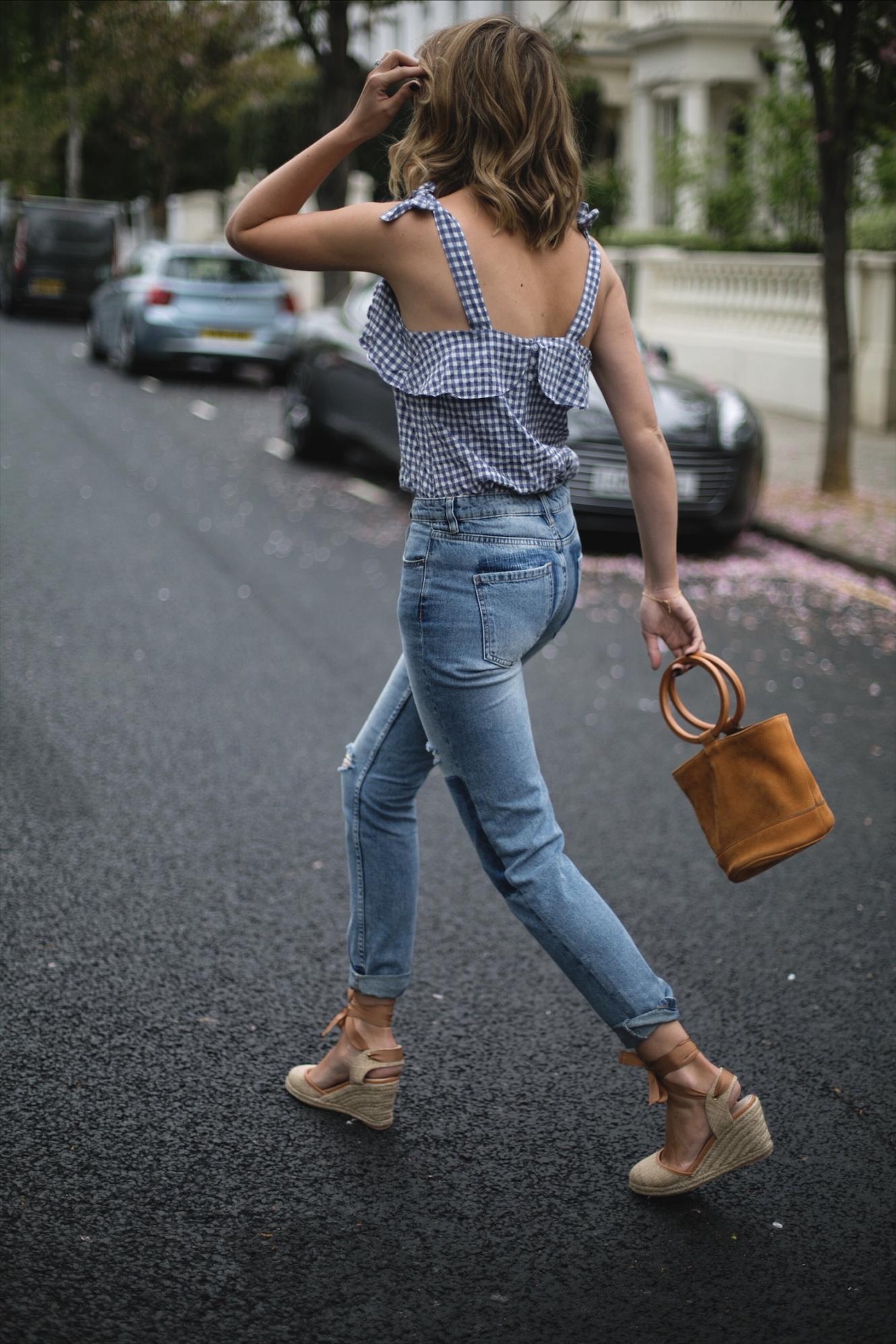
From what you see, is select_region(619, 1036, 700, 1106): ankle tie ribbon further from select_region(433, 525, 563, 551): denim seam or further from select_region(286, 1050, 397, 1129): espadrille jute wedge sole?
select_region(433, 525, 563, 551): denim seam

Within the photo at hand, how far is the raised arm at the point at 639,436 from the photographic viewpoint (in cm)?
271

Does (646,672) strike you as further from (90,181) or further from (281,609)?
(90,181)

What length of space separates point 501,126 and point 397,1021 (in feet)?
6.42

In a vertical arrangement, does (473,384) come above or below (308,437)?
above

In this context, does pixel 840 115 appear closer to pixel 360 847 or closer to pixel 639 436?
pixel 639 436

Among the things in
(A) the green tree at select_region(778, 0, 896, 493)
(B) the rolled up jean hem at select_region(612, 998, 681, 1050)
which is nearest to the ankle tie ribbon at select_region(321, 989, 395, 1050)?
(B) the rolled up jean hem at select_region(612, 998, 681, 1050)

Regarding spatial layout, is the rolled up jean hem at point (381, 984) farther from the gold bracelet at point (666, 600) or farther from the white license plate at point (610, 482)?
the white license plate at point (610, 482)

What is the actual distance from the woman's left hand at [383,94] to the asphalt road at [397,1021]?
1.86 meters

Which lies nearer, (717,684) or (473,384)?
(473,384)

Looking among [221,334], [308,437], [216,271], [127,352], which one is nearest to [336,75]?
[216,271]

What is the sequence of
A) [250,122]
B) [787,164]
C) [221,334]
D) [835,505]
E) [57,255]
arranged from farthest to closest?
[250,122] → [57,255] → [787,164] → [221,334] → [835,505]

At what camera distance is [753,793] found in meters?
2.71

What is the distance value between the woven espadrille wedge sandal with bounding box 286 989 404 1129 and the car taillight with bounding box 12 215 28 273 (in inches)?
994

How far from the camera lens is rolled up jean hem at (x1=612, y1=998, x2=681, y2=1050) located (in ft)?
8.86
